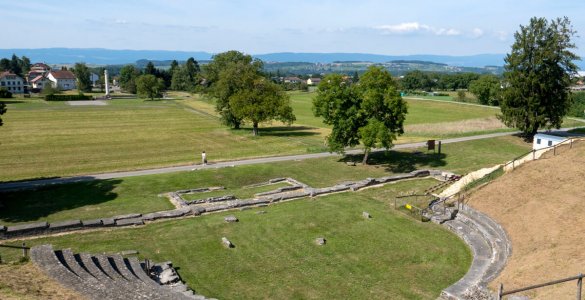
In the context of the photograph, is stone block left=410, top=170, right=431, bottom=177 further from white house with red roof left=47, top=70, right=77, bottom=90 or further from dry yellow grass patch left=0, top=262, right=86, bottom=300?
white house with red roof left=47, top=70, right=77, bottom=90

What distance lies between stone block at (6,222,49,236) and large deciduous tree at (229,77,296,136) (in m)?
38.4

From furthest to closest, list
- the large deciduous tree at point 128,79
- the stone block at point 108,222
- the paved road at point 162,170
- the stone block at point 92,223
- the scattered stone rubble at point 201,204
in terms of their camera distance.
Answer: the large deciduous tree at point 128,79 → the paved road at point 162,170 → the stone block at point 108,222 → the stone block at point 92,223 → the scattered stone rubble at point 201,204

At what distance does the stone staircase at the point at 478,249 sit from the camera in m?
19.2

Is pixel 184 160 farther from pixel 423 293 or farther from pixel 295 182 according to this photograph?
pixel 423 293

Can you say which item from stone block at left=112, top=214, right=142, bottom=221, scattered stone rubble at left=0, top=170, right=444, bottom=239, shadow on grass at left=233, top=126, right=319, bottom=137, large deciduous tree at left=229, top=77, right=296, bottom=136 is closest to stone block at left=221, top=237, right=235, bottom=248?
scattered stone rubble at left=0, top=170, right=444, bottom=239

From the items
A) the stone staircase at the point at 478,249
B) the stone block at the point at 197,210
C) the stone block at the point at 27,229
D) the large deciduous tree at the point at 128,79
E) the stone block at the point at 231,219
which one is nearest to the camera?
the stone staircase at the point at 478,249

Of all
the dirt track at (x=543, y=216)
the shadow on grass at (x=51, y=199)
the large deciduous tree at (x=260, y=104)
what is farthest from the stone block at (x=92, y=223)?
the large deciduous tree at (x=260, y=104)

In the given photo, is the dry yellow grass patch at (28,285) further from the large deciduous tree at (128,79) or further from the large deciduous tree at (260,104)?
the large deciduous tree at (128,79)

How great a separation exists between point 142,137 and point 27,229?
3989 cm

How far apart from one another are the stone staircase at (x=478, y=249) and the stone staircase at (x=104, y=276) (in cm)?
1148

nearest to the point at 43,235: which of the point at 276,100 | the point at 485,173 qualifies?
the point at 485,173

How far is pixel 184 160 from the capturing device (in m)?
48.7

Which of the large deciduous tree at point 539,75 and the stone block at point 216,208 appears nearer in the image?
the stone block at point 216,208

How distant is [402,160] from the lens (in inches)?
1876
